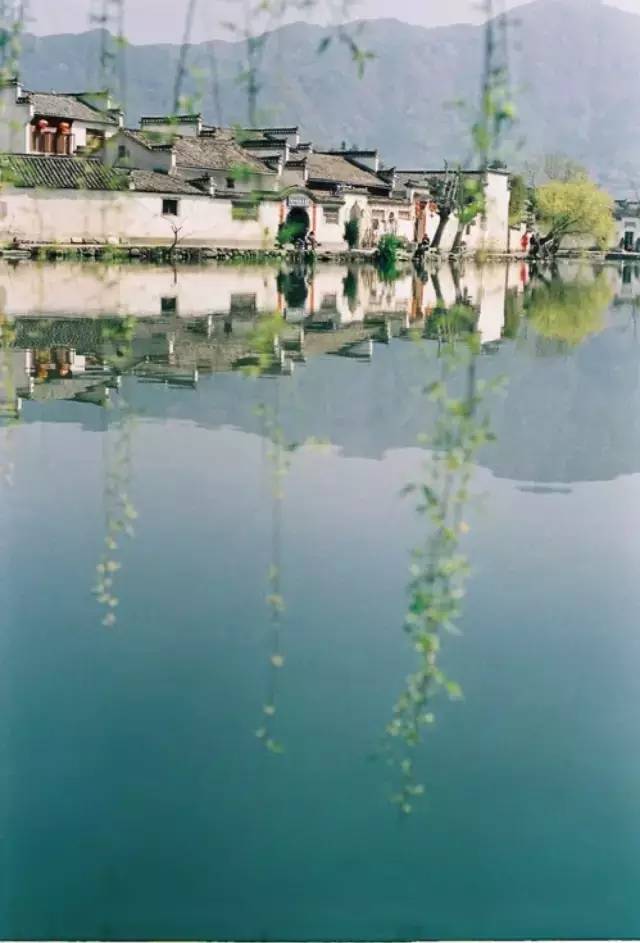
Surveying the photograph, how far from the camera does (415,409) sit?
7555 mm

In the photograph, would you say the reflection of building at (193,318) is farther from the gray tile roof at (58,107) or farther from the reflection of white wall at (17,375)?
the gray tile roof at (58,107)

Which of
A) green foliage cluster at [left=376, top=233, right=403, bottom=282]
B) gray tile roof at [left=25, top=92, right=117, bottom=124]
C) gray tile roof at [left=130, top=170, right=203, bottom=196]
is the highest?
gray tile roof at [left=25, top=92, right=117, bottom=124]

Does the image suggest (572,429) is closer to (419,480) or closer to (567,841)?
(419,480)

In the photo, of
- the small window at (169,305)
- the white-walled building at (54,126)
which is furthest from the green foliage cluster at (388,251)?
the small window at (169,305)

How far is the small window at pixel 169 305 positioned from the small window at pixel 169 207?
1004 centimetres

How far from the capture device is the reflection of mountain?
6.20 meters

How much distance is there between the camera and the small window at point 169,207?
2384 centimetres

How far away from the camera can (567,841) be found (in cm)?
266

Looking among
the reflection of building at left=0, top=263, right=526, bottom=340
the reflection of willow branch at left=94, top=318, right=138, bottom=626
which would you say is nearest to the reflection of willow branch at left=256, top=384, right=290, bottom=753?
the reflection of willow branch at left=94, top=318, right=138, bottom=626

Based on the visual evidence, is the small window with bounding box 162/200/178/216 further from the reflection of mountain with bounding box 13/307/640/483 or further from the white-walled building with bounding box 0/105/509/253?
the reflection of mountain with bounding box 13/307/640/483

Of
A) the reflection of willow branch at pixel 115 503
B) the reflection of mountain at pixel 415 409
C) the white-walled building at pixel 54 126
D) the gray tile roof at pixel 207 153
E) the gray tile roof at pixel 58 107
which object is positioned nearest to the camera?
A: the reflection of willow branch at pixel 115 503

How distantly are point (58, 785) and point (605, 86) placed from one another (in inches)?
94.1

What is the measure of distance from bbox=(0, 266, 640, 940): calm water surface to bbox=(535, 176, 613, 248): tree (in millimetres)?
25960

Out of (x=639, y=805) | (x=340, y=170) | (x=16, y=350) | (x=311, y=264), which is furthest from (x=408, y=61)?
(x=340, y=170)
